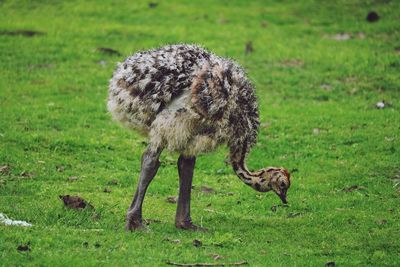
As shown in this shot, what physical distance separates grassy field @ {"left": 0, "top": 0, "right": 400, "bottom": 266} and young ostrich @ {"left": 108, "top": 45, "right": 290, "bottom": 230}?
1.29 meters

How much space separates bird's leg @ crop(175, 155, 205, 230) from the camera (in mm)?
11602

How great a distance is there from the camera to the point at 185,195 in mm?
11734

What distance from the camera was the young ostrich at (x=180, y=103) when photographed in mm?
10891

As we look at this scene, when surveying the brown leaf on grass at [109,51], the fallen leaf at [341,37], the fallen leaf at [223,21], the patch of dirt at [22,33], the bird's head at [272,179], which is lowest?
the bird's head at [272,179]

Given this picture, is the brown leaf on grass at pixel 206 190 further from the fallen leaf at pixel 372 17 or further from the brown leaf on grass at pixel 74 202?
the fallen leaf at pixel 372 17

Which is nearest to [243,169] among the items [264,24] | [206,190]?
[206,190]

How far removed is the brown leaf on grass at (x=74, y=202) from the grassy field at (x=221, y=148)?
0.20m

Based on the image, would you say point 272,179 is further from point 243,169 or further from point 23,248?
point 23,248

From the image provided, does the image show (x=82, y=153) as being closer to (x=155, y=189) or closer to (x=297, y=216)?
(x=155, y=189)

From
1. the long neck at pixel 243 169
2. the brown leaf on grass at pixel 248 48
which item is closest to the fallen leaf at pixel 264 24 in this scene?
the brown leaf on grass at pixel 248 48

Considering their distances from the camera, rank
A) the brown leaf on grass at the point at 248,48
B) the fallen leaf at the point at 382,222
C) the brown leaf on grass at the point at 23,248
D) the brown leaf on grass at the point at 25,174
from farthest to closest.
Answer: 1. the brown leaf on grass at the point at 248,48
2. the brown leaf on grass at the point at 25,174
3. the fallen leaf at the point at 382,222
4. the brown leaf on grass at the point at 23,248

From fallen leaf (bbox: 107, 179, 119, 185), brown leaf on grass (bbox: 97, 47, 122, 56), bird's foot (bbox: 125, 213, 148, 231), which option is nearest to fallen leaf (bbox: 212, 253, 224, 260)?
bird's foot (bbox: 125, 213, 148, 231)

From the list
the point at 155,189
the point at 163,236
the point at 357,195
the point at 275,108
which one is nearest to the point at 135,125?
the point at 163,236

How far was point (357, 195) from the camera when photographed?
559 inches
